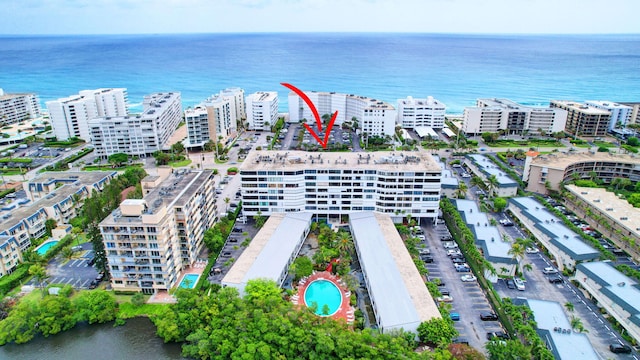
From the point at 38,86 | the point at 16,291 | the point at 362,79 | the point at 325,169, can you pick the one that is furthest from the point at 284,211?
the point at 38,86

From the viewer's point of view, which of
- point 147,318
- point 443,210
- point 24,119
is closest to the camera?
point 147,318

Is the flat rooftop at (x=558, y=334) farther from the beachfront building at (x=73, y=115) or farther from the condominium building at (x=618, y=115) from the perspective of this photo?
the beachfront building at (x=73, y=115)

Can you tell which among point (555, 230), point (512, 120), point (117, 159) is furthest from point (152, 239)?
point (512, 120)

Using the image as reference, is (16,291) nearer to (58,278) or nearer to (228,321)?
(58,278)

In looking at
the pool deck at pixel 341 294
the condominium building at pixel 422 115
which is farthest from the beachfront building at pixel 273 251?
the condominium building at pixel 422 115

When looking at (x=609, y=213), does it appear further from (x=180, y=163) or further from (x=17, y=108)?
(x=17, y=108)

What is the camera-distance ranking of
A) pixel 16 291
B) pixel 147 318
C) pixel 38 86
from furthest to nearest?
pixel 38 86 < pixel 16 291 < pixel 147 318
